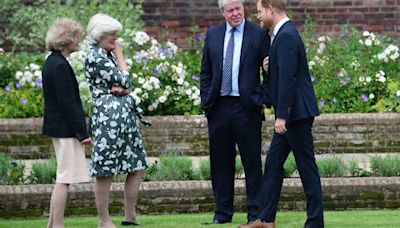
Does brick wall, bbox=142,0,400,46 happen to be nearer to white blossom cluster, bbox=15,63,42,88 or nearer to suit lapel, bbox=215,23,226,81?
white blossom cluster, bbox=15,63,42,88

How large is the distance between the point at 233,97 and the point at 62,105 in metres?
1.35

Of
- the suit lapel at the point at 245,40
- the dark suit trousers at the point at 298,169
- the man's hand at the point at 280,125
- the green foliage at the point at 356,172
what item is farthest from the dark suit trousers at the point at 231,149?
the green foliage at the point at 356,172

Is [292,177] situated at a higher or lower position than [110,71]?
lower

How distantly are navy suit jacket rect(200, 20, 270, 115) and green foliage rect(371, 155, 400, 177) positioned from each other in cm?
175

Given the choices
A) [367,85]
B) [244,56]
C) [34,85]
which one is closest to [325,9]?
[367,85]

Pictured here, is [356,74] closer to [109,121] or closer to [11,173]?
[11,173]

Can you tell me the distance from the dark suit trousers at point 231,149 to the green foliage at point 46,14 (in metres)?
5.23

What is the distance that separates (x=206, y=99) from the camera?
30.3ft

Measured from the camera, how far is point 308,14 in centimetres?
1636

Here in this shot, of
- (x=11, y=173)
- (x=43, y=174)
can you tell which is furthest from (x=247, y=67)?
(x=11, y=173)

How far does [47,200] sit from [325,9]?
7463 millimetres

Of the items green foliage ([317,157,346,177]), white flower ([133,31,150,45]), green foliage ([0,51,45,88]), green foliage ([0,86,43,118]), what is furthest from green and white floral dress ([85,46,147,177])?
white flower ([133,31,150,45])

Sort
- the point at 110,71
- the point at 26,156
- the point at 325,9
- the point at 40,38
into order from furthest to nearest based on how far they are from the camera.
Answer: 1. the point at 325,9
2. the point at 40,38
3. the point at 26,156
4. the point at 110,71

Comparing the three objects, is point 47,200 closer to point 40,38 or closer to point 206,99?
point 206,99
